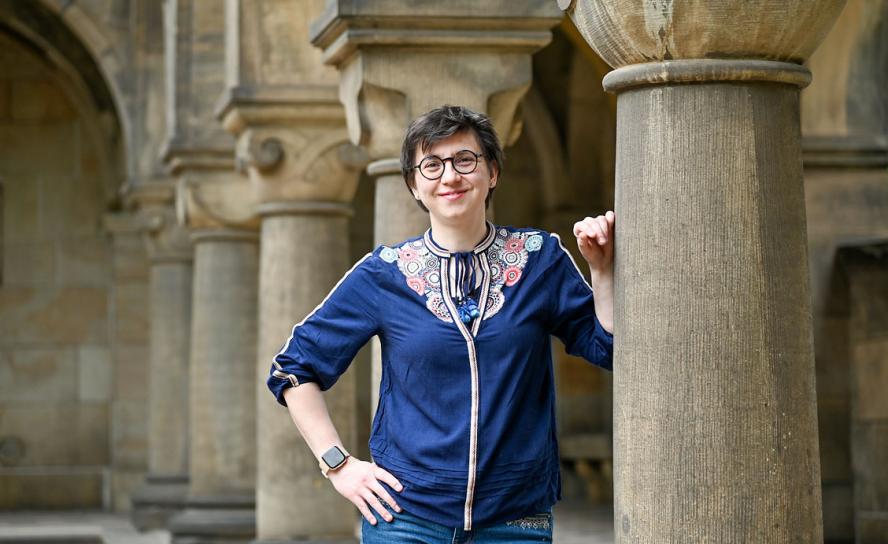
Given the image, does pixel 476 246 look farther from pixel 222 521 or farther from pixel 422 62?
pixel 222 521

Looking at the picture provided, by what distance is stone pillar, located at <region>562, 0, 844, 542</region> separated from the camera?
3.22 meters

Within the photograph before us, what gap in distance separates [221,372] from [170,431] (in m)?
3.28

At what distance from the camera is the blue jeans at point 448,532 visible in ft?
10.9

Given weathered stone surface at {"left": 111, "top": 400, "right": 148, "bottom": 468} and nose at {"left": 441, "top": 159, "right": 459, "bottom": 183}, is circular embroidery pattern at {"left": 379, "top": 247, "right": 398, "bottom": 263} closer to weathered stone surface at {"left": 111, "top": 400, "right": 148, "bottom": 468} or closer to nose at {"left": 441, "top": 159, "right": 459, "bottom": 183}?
nose at {"left": 441, "top": 159, "right": 459, "bottom": 183}

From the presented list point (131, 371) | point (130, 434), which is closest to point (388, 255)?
point (130, 434)

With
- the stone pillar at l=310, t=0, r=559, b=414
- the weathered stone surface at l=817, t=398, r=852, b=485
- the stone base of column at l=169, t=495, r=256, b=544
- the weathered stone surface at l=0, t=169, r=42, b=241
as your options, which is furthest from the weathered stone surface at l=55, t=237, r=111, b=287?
the stone pillar at l=310, t=0, r=559, b=414

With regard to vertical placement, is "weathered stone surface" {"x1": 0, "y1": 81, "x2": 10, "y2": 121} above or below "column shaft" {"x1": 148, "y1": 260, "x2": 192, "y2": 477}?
above

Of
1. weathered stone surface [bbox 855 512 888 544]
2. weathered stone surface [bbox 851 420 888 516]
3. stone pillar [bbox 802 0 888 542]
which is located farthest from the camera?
stone pillar [bbox 802 0 888 542]

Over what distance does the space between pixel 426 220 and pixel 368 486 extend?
10.6ft

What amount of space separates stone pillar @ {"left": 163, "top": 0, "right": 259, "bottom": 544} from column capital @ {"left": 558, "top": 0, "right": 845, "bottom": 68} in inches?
312

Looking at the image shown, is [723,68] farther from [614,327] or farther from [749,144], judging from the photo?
[614,327]

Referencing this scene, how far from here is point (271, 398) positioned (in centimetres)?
901

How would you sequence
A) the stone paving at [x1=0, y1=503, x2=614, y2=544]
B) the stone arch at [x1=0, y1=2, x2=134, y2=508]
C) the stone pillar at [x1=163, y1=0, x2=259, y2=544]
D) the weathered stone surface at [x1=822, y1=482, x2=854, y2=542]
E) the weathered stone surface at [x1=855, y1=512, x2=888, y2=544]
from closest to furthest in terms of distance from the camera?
the weathered stone surface at [x1=855, y1=512, x2=888, y2=544]
the weathered stone surface at [x1=822, y1=482, x2=854, y2=542]
the stone pillar at [x1=163, y1=0, x2=259, y2=544]
the stone paving at [x1=0, y1=503, x2=614, y2=544]
the stone arch at [x1=0, y1=2, x2=134, y2=508]

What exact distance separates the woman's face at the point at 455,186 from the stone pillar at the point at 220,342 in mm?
7788
